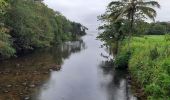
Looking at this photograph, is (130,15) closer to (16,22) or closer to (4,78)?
(4,78)

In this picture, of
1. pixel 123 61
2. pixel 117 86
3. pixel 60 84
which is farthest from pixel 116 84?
pixel 123 61

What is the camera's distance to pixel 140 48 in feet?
152

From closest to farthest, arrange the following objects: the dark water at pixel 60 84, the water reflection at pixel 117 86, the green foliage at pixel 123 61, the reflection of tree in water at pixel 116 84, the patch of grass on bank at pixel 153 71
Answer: the patch of grass on bank at pixel 153 71, the dark water at pixel 60 84, the water reflection at pixel 117 86, the reflection of tree in water at pixel 116 84, the green foliage at pixel 123 61

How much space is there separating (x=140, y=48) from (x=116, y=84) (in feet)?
32.1

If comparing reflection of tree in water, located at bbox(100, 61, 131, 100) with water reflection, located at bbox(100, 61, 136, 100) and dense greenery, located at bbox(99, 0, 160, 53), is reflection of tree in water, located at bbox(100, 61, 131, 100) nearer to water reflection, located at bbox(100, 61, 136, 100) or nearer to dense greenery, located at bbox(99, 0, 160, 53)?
water reflection, located at bbox(100, 61, 136, 100)

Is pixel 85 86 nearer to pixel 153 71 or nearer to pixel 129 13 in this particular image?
pixel 153 71

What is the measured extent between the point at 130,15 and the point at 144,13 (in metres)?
2.47

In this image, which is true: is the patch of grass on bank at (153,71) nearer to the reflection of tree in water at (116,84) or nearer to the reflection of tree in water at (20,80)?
the reflection of tree in water at (116,84)

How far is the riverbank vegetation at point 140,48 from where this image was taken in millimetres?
25509

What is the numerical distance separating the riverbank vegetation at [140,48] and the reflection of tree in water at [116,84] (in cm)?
138

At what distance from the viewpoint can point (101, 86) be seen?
122ft

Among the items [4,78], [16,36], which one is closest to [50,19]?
[16,36]

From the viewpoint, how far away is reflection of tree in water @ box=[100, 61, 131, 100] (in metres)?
31.8

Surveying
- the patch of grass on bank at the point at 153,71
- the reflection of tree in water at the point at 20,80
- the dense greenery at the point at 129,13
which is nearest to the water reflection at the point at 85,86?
the reflection of tree in water at the point at 20,80
